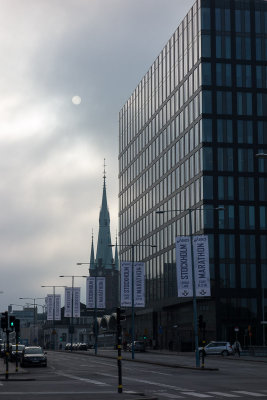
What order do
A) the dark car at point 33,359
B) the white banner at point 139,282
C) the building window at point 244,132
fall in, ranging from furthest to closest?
the building window at point 244,132 → the white banner at point 139,282 → the dark car at point 33,359

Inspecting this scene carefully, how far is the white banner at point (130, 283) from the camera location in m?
80.5

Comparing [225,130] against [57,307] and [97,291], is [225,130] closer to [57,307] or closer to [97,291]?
[97,291]

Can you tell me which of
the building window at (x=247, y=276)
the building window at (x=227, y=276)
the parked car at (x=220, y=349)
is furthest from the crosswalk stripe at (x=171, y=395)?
the building window at (x=247, y=276)

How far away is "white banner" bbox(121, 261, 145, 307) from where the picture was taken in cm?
8050

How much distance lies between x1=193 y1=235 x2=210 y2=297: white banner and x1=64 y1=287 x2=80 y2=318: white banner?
1279 inches

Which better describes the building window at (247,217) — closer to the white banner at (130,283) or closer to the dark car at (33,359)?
the white banner at (130,283)

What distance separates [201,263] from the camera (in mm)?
69188

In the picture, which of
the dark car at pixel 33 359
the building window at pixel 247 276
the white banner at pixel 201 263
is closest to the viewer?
the dark car at pixel 33 359

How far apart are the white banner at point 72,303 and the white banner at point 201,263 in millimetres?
32476

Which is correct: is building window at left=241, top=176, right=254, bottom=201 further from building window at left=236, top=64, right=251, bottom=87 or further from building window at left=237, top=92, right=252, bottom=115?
building window at left=236, top=64, right=251, bottom=87

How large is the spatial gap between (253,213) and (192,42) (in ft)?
80.2

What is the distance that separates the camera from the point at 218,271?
100375 mm

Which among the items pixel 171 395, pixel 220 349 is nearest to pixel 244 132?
pixel 220 349

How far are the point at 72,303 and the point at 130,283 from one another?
72.2 feet
